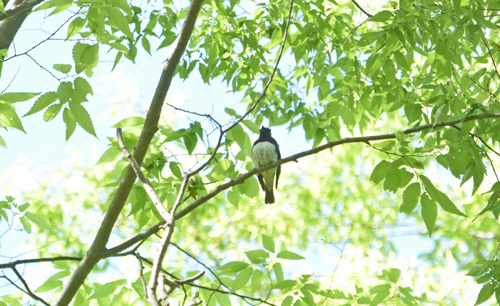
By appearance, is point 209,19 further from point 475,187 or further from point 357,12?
point 475,187

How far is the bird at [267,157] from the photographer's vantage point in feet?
18.4

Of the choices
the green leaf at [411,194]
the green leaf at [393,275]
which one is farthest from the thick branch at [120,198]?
the green leaf at [393,275]

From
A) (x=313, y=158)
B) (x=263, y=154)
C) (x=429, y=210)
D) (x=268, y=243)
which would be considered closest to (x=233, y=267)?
(x=268, y=243)

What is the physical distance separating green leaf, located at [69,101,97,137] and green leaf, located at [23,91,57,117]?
0.08m

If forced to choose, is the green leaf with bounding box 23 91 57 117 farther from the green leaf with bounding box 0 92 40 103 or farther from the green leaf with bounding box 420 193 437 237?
the green leaf with bounding box 420 193 437 237

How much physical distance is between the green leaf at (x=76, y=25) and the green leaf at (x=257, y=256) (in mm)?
1260

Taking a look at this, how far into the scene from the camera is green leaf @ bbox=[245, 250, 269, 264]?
9.37ft

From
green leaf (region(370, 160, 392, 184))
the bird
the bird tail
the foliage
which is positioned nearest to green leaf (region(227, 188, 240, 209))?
the foliage

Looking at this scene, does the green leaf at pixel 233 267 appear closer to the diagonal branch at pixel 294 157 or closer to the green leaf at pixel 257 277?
the green leaf at pixel 257 277

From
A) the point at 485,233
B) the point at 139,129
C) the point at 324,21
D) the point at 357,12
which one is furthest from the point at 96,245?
the point at 485,233

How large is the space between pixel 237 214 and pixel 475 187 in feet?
16.6

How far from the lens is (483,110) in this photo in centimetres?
251

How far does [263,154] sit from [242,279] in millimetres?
2830

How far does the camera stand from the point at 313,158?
7.70m
